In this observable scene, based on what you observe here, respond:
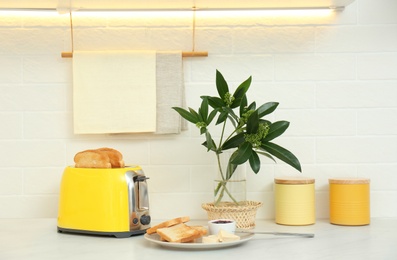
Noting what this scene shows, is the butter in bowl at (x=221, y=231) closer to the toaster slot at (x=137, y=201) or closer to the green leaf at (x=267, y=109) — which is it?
the toaster slot at (x=137, y=201)

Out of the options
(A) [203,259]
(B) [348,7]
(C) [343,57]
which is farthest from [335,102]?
(A) [203,259]

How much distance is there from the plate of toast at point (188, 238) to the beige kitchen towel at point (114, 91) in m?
0.48

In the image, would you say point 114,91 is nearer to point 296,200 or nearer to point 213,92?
point 213,92

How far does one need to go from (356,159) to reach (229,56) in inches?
21.8

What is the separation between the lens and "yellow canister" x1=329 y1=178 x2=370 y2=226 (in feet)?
6.52

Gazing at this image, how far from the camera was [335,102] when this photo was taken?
217 centimetres

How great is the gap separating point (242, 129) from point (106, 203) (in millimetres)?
458

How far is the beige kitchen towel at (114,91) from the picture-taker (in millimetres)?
2117

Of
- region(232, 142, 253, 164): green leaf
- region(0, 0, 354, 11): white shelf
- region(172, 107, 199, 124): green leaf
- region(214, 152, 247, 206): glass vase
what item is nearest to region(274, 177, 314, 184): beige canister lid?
region(214, 152, 247, 206): glass vase

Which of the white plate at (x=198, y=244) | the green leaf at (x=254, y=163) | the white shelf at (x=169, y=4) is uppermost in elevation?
the white shelf at (x=169, y=4)

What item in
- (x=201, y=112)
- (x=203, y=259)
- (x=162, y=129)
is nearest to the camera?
(x=203, y=259)

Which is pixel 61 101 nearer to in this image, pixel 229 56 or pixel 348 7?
pixel 229 56

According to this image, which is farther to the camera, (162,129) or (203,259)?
(162,129)

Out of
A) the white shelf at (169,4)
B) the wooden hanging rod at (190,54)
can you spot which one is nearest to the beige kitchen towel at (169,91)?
the wooden hanging rod at (190,54)
